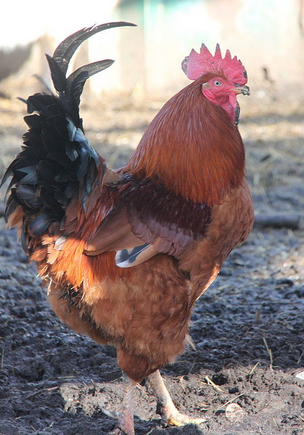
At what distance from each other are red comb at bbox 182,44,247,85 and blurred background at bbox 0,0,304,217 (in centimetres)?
572

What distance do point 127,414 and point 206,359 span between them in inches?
36.3

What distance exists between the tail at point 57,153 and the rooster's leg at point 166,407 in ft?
3.94

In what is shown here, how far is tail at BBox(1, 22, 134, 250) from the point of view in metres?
2.96

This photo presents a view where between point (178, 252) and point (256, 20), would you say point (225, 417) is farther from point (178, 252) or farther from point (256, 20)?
point (256, 20)

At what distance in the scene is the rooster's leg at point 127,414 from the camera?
10.4ft

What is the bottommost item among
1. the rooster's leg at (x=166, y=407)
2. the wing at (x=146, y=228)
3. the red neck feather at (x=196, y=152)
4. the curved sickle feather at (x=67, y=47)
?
the rooster's leg at (x=166, y=407)

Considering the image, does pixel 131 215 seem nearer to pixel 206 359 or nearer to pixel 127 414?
pixel 127 414

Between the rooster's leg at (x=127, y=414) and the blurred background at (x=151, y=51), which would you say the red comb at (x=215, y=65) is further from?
the blurred background at (x=151, y=51)

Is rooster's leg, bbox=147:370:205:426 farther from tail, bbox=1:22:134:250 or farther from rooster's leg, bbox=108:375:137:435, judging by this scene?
tail, bbox=1:22:134:250

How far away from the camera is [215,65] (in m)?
3.45

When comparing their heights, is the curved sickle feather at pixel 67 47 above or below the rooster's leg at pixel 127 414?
above

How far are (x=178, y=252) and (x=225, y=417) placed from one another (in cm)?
109

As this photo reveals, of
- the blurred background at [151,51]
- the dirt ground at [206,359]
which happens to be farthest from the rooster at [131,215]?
the blurred background at [151,51]

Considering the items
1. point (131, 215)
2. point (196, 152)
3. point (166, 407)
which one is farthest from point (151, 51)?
point (166, 407)
